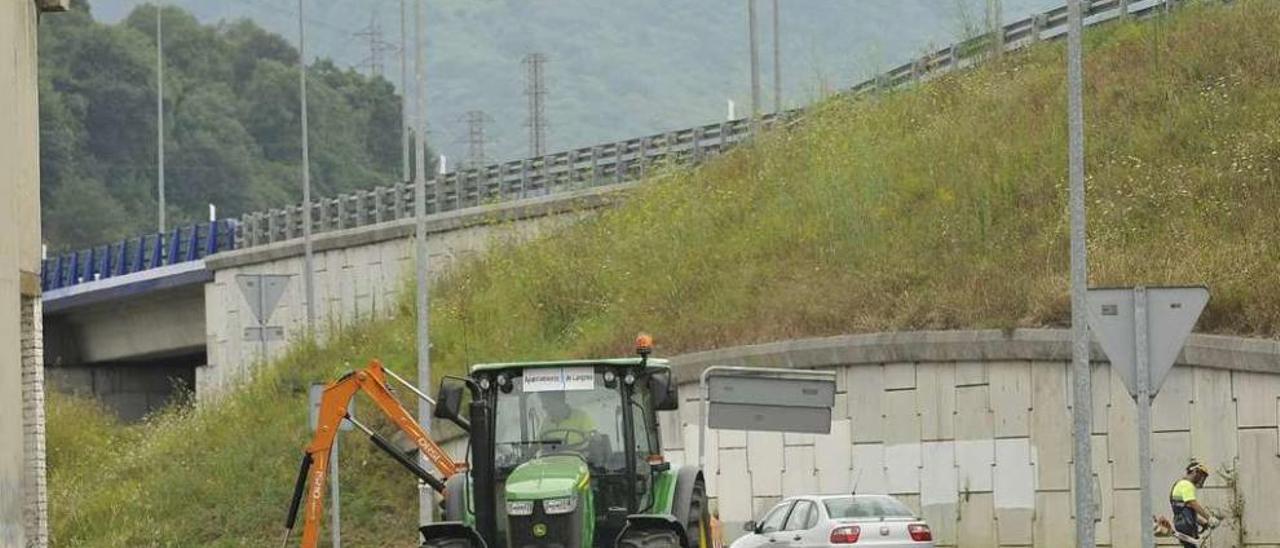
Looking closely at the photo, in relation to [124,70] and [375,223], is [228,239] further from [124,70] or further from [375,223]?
[124,70]

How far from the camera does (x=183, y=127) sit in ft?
458

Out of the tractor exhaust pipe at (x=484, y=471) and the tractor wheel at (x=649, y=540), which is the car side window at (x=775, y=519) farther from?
the tractor wheel at (x=649, y=540)

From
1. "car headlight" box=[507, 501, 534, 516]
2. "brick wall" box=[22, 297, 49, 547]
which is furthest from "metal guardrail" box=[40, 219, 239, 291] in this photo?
"car headlight" box=[507, 501, 534, 516]

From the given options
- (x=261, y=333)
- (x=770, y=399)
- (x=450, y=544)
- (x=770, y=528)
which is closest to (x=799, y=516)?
(x=770, y=528)

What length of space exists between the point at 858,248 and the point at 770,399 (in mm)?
8477

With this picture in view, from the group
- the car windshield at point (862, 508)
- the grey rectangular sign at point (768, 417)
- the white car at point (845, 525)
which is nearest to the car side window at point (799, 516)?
the white car at point (845, 525)

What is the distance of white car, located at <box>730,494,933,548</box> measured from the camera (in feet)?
96.4

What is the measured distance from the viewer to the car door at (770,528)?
3069cm

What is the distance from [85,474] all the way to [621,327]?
40.4 ft

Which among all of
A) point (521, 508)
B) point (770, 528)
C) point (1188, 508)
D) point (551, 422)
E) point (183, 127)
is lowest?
point (770, 528)

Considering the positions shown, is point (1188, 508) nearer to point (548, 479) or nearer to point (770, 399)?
point (548, 479)

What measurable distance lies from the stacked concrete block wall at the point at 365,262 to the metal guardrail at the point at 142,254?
4531mm

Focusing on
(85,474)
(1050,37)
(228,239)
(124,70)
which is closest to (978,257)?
(1050,37)

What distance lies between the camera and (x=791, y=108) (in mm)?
53188
